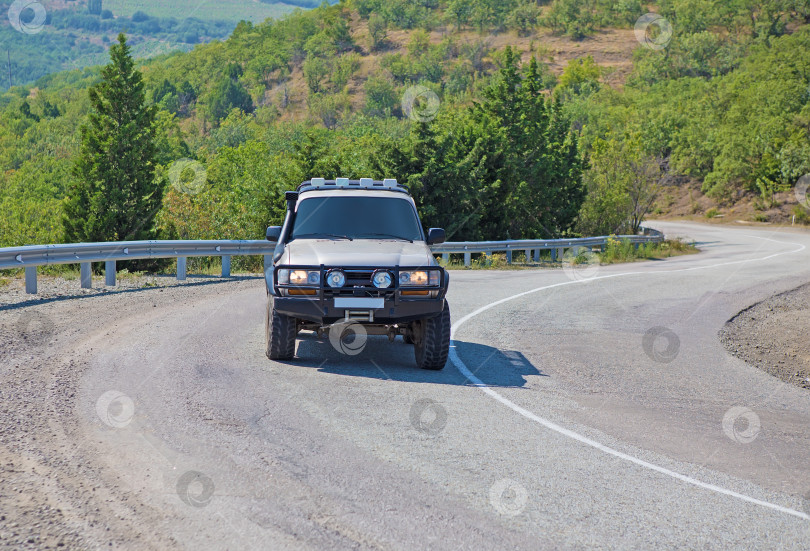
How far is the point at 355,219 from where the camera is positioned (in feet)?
33.1

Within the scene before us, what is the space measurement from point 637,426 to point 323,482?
335cm

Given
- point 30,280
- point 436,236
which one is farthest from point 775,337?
point 30,280

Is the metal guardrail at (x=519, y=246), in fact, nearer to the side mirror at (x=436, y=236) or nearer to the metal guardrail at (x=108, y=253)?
the metal guardrail at (x=108, y=253)

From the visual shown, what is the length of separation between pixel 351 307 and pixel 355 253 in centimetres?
71

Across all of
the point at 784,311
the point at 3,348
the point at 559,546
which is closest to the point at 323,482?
the point at 559,546

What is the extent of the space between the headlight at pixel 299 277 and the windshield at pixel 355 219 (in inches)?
49.3

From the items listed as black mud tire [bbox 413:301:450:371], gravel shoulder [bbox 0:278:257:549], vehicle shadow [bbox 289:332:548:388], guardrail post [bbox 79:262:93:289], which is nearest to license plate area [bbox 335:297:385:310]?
black mud tire [bbox 413:301:450:371]

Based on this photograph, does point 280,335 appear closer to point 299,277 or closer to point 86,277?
point 299,277

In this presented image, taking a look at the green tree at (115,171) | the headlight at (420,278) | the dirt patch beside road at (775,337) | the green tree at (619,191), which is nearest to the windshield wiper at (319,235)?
the headlight at (420,278)

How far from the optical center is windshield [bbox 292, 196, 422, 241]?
392 inches

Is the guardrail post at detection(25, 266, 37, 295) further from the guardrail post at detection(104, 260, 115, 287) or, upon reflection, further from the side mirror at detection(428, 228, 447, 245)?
the side mirror at detection(428, 228, 447, 245)

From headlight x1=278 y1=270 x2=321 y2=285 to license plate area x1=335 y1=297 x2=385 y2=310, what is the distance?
1.03 ft

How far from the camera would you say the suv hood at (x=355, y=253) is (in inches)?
343

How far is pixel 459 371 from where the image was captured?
9.35 meters
